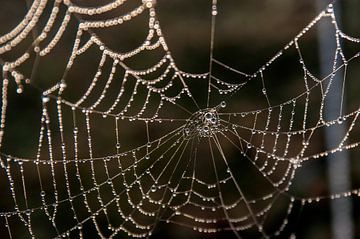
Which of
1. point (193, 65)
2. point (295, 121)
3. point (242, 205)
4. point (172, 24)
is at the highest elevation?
point (172, 24)

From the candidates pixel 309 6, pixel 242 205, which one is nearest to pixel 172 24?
pixel 309 6

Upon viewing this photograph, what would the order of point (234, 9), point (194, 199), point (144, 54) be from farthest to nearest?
point (234, 9) → point (144, 54) → point (194, 199)

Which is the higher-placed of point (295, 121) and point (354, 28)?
point (354, 28)

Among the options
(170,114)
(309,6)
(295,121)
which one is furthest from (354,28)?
(170,114)

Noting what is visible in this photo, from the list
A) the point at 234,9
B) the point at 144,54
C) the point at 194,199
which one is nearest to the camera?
the point at 194,199

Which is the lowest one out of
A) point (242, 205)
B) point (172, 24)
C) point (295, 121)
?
point (242, 205)

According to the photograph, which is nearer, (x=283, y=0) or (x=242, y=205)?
(x=242, y=205)

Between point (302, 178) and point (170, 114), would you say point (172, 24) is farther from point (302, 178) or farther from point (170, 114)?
point (302, 178)

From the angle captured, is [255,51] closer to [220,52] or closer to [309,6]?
[220,52]

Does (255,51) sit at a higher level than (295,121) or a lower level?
higher
